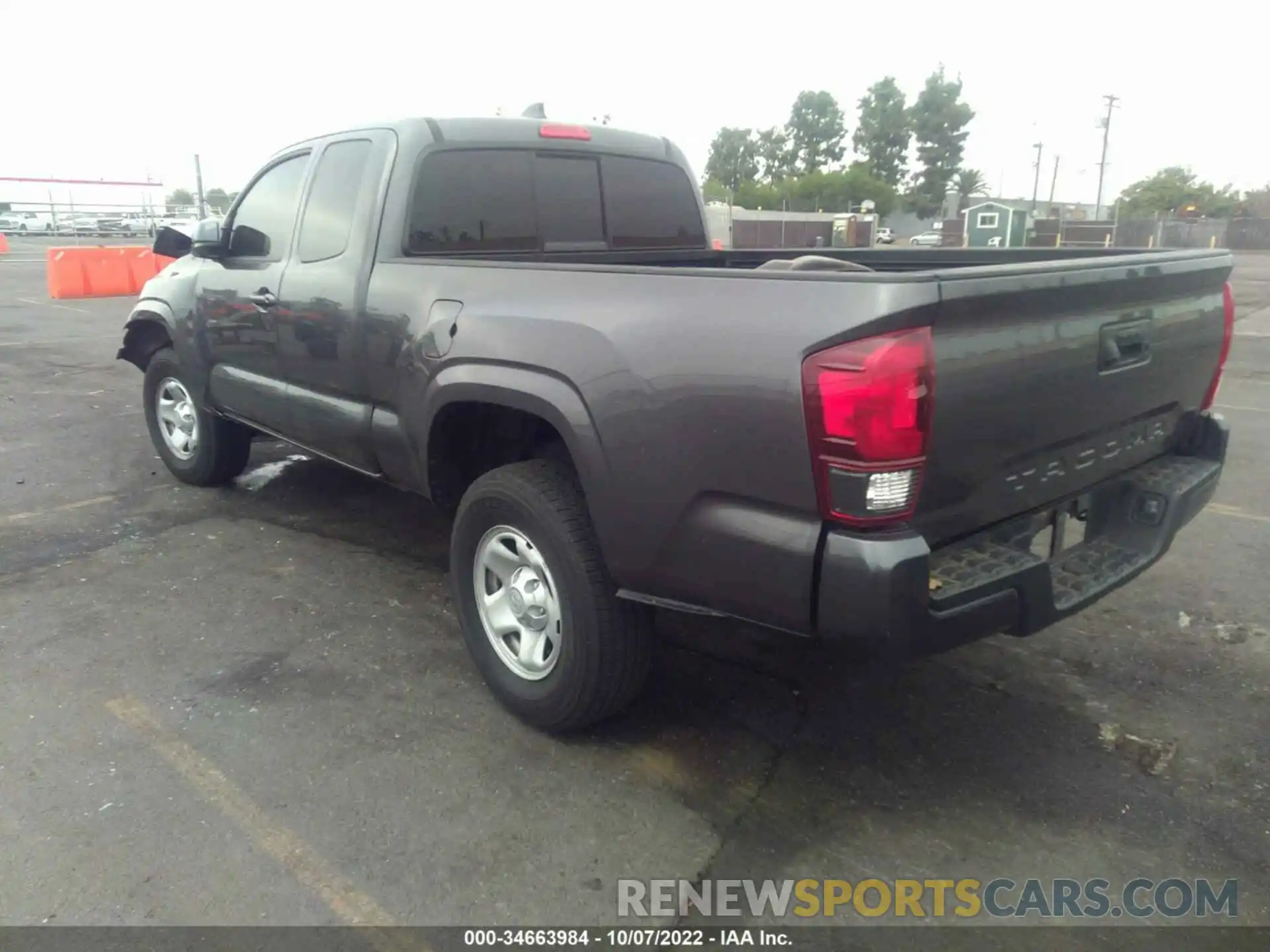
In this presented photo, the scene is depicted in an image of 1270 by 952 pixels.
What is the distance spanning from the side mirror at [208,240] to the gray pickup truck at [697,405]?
1.12ft

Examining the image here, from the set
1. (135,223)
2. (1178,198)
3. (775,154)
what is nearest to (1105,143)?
(1178,198)

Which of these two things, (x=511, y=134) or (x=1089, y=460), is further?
(x=511, y=134)

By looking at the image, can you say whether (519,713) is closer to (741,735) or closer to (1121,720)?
(741,735)

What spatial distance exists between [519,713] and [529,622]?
31cm

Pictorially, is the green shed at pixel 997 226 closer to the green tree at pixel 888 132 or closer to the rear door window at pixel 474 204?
the rear door window at pixel 474 204

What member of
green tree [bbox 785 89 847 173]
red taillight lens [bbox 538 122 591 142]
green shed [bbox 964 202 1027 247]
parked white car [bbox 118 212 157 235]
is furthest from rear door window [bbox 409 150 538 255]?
green tree [bbox 785 89 847 173]

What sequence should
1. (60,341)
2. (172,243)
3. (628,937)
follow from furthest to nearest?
(60,341), (172,243), (628,937)

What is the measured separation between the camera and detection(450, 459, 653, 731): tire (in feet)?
9.27

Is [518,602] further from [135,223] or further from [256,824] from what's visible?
[135,223]

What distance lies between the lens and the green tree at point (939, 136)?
289ft

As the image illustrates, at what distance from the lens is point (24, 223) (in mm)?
40500

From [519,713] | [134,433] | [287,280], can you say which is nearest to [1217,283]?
[519,713]

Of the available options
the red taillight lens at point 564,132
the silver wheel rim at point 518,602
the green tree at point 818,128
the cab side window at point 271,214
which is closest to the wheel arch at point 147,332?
the cab side window at point 271,214

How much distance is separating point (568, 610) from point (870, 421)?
3.78ft
